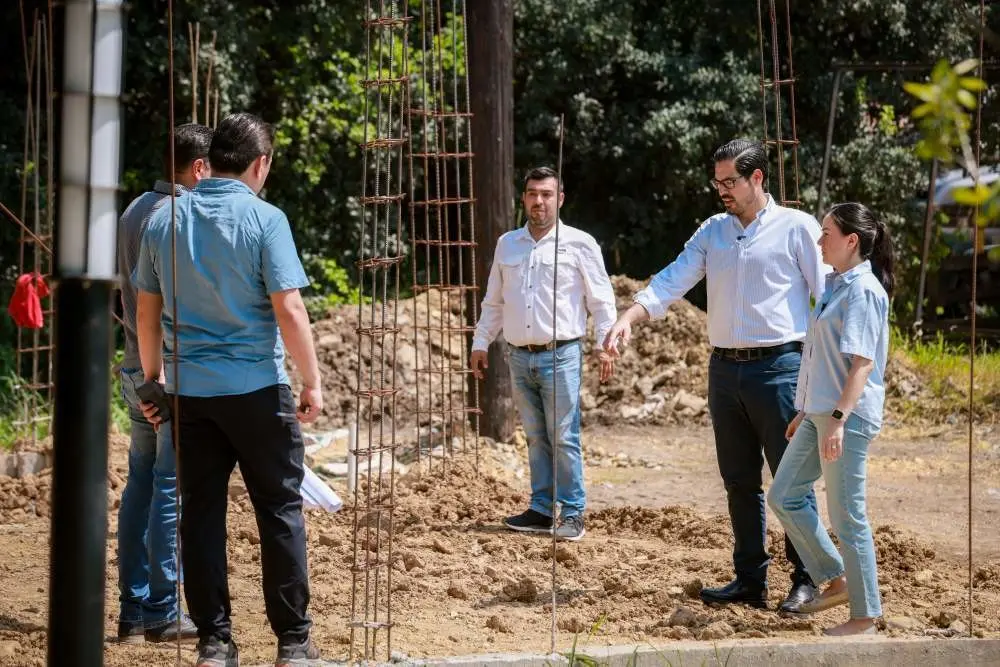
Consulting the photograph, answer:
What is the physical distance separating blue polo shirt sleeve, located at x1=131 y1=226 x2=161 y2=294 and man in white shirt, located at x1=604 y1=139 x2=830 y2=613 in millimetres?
1856

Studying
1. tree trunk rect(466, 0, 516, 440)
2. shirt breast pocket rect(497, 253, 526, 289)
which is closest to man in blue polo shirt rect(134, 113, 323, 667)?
shirt breast pocket rect(497, 253, 526, 289)

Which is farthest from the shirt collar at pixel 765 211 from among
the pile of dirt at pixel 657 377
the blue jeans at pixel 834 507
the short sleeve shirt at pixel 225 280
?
the pile of dirt at pixel 657 377

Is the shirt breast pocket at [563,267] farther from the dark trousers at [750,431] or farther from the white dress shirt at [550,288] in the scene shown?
the dark trousers at [750,431]

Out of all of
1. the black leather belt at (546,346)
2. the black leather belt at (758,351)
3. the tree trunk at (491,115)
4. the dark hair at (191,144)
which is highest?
the tree trunk at (491,115)

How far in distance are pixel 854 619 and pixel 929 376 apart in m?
7.72

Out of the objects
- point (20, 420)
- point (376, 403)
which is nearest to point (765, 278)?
point (20, 420)

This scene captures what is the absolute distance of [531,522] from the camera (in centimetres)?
701

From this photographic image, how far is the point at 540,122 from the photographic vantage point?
1543cm

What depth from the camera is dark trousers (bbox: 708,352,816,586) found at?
5.12 metres

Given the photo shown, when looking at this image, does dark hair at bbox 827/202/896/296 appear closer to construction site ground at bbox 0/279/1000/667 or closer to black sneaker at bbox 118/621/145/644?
construction site ground at bbox 0/279/1000/667

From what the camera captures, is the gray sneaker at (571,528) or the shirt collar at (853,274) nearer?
the shirt collar at (853,274)

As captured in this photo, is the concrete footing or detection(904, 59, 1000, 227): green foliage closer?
detection(904, 59, 1000, 227): green foliage

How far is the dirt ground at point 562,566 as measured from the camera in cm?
496

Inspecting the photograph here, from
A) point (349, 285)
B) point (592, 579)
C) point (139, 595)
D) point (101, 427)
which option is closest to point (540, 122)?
point (349, 285)
